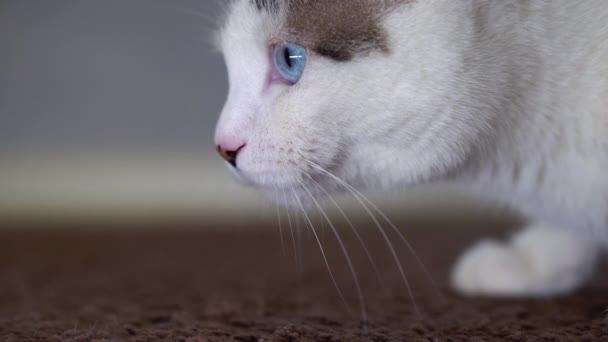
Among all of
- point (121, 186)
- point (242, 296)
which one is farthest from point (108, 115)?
point (242, 296)

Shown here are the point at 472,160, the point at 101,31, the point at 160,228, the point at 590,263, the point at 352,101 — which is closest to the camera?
the point at 352,101

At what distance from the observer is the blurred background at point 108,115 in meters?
2.42

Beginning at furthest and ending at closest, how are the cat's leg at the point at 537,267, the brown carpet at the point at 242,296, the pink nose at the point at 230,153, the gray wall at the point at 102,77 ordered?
the gray wall at the point at 102,77 → the cat's leg at the point at 537,267 → the pink nose at the point at 230,153 → the brown carpet at the point at 242,296

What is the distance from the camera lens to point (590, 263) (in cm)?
120

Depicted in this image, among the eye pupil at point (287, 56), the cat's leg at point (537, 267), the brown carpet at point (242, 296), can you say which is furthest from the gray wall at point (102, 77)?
the eye pupil at point (287, 56)

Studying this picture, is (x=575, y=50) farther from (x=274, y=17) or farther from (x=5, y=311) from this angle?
(x=5, y=311)

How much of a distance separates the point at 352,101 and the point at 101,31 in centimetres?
181

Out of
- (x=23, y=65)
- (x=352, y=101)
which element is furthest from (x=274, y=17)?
(x=23, y=65)

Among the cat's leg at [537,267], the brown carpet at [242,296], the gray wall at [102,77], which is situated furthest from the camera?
the gray wall at [102,77]

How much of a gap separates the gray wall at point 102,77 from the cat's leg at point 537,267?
4.61 ft

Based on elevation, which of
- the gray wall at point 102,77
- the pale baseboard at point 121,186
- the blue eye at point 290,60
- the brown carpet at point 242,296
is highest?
the gray wall at point 102,77

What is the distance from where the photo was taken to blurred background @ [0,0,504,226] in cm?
242

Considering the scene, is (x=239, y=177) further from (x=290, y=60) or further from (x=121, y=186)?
(x=121, y=186)

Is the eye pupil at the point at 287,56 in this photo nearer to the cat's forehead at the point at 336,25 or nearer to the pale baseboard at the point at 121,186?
the cat's forehead at the point at 336,25
